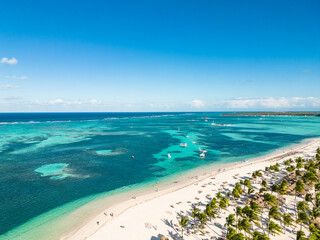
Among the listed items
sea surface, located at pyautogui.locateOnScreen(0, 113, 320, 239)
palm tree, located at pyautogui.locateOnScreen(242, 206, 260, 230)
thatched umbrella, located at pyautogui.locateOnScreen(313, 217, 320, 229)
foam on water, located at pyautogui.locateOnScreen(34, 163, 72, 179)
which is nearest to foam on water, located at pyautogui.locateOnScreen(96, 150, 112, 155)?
sea surface, located at pyautogui.locateOnScreen(0, 113, 320, 239)

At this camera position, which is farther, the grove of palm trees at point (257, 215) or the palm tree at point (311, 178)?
the palm tree at point (311, 178)

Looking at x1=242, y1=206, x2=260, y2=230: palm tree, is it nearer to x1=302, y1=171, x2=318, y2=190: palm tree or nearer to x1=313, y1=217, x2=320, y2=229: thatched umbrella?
x1=313, y1=217, x2=320, y2=229: thatched umbrella

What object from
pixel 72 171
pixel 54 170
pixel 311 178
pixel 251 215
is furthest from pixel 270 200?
pixel 54 170

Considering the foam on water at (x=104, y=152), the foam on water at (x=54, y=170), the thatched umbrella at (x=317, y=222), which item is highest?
the thatched umbrella at (x=317, y=222)

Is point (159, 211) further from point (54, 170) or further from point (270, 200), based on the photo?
point (54, 170)

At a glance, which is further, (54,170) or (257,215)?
(54,170)

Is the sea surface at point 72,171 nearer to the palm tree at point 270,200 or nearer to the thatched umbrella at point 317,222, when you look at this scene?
the palm tree at point 270,200

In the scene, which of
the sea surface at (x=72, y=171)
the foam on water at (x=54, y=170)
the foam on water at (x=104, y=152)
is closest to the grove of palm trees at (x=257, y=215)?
the sea surface at (x=72, y=171)

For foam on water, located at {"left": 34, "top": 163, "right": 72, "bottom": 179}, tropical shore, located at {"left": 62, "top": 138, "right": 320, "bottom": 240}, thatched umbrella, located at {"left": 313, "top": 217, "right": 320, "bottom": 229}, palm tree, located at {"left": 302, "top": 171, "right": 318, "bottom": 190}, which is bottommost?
tropical shore, located at {"left": 62, "top": 138, "right": 320, "bottom": 240}

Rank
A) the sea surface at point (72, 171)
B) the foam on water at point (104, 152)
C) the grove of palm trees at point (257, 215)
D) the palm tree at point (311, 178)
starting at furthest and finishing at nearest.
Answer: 1. the foam on water at point (104, 152)
2. the palm tree at point (311, 178)
3. the sea surface at point (72, 171)
4. the grove of palm trees at point (257, 215)
